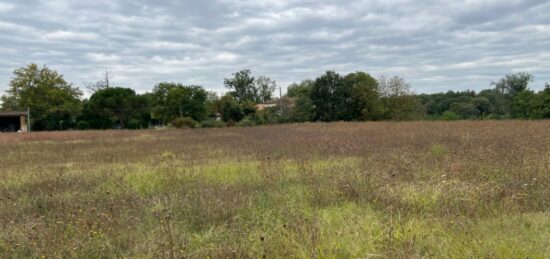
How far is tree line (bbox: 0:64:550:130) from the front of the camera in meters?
50.4

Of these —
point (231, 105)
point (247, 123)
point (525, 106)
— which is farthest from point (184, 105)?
point (525, 106)

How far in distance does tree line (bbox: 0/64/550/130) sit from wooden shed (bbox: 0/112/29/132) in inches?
96.7

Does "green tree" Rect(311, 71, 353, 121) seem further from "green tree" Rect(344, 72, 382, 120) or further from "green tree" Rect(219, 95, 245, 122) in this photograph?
"green tree" Rect(219, 95, 245, 122)

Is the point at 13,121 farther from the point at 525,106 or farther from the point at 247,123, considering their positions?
the point at 525,106

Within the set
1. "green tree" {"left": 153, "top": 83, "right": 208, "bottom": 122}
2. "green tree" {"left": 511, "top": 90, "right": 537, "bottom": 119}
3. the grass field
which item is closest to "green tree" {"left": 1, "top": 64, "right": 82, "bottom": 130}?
"green tree" {"left": 153, "top": 83, "right": 208, "bottom": 122}

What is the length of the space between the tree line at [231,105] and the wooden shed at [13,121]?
246 cm

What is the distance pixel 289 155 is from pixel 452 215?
6810mm

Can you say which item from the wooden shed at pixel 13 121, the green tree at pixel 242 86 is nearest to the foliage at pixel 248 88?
Answer: the green tree at pixel 242 86

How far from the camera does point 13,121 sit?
56344 millimetres

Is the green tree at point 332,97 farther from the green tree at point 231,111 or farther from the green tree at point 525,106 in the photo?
the green tree at point 525,106

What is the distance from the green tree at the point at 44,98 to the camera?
59250 millimetres

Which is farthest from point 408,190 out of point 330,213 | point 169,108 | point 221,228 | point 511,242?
point 169,108

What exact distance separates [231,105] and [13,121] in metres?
34.3

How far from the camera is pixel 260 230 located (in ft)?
14.2
